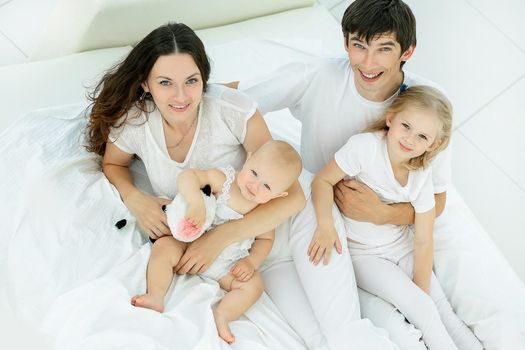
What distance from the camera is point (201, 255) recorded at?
179 centimetres

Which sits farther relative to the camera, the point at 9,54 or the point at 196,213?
the point at 9,54

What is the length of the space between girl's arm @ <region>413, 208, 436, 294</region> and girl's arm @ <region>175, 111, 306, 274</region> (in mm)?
356

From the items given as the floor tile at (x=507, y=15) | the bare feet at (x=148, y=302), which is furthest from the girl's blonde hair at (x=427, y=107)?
the floor tile at (x=507, y=15)

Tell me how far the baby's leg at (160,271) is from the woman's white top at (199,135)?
18cm

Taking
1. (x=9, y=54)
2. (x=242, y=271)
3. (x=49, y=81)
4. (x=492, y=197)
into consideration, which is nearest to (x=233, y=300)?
(x=242, y=271)

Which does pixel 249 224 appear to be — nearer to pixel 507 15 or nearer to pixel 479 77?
pixel 479 77

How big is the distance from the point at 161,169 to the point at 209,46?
31.8 inches

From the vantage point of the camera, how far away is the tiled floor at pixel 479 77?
8.90 feet

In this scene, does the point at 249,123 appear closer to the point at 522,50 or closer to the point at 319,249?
the point at 319,249

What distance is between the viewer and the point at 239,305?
1.75 m

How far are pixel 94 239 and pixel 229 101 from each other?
1.72 ft

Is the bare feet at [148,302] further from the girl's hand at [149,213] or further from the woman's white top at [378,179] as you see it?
the woman's white top at [378,179]

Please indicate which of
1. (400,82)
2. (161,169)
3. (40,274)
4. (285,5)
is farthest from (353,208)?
(285,5)

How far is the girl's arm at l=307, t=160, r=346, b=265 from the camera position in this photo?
186 centimetres
